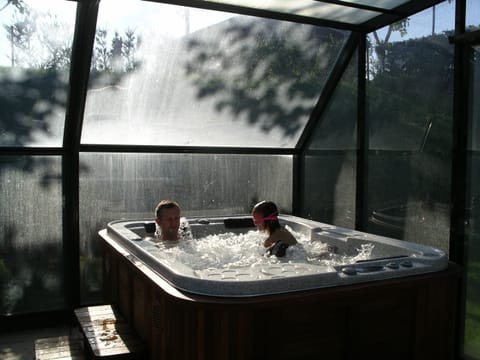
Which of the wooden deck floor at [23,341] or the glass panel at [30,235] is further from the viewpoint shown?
the glass panel at [30,235]

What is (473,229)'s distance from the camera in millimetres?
2596

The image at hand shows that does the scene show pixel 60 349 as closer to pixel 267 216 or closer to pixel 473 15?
pixel 267 216

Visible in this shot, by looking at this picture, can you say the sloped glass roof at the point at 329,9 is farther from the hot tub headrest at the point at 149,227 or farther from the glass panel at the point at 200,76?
the hot tub headrest at the point at 149,227

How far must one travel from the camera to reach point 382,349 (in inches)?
79.9

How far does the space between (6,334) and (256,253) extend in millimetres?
1681

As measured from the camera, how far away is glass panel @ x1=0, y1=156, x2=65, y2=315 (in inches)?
126

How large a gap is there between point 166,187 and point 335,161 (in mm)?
1282

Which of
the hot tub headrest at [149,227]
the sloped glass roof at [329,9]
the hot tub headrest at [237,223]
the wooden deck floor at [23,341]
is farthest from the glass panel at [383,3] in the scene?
the wooden deck floor at [23,341]

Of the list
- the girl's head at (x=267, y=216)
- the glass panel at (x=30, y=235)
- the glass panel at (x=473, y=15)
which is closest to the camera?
the glass panel at (x=473, y=15)

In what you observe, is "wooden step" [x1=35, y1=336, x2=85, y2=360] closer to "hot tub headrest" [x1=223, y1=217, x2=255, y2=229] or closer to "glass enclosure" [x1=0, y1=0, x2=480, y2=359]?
"glass enclosure" [x1=0, y1=0, x2=480, y2=359]

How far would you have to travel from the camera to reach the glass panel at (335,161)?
362 centimetres

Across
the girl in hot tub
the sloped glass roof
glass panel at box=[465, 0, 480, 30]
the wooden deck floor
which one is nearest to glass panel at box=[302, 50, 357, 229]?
the sloped glass roof

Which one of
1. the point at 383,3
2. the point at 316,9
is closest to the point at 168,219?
the point at 316,9

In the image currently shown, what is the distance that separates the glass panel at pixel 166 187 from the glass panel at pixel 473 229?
173 centimetres
